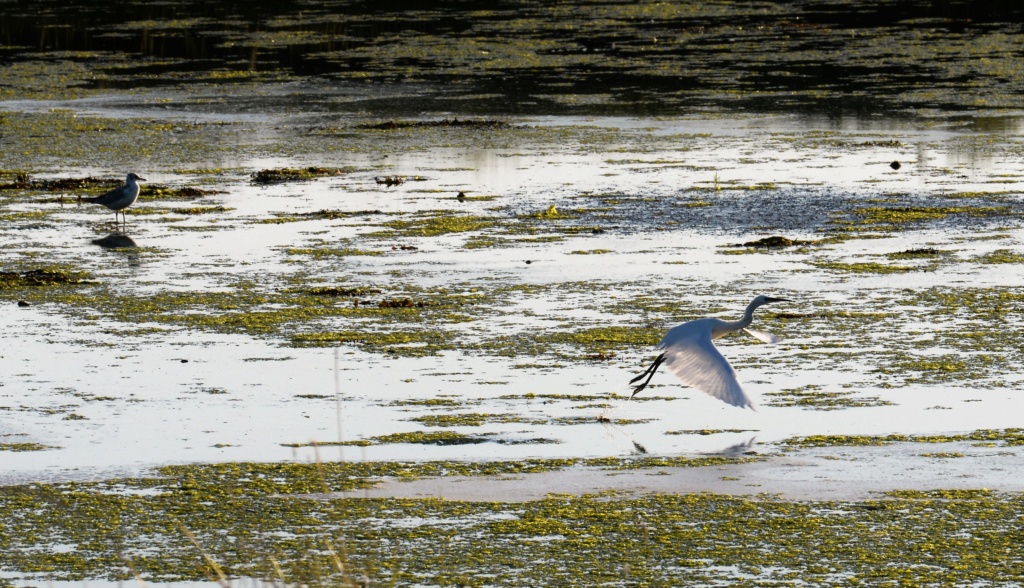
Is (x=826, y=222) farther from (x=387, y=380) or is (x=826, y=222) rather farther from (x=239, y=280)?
(x=387, y=380)

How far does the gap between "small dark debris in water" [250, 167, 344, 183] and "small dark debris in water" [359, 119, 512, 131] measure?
7.30 ft

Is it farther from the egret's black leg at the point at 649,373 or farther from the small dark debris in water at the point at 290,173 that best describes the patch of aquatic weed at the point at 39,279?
the egret's black leg at the point at 649,373

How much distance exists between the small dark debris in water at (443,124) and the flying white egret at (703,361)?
8.68m

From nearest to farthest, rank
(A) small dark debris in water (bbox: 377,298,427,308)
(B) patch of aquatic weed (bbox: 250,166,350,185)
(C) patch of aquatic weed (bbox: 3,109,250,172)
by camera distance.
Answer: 1. (A) small dark debris in water (bbox: 377,298,427,308)
2. (B) patch of aquatic weed (bbox: 250,166,350,185)
3. (C) patch of aquatic weed (bbox: 3,109,250,172)

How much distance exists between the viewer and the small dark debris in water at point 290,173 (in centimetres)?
1239

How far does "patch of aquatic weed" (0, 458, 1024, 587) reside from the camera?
4.50 m

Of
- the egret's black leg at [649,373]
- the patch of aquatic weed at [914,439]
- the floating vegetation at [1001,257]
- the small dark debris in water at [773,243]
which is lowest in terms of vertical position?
the patch of aquatic weed at [914,439]

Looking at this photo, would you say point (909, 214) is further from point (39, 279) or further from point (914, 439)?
point (39, 279)

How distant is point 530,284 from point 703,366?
2813 mm

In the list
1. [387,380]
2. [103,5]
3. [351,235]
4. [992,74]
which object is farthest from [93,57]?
[387,380]

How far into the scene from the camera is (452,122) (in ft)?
49.0

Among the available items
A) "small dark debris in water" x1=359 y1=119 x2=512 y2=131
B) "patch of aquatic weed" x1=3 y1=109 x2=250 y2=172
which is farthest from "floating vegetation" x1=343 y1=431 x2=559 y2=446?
"small dark debris in water" x1=359 y1=119 x2=512 y2=131

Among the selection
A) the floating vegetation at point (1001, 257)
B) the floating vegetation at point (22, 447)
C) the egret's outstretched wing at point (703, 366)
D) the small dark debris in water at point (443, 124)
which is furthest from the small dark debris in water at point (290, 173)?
the egret's outstretched wing at point (703, 366)

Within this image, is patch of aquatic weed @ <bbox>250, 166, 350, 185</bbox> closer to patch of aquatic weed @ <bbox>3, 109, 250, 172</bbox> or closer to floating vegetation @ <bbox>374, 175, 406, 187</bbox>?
floating vegetation @ <bbox>374, 175, 406, 187</bbox>
